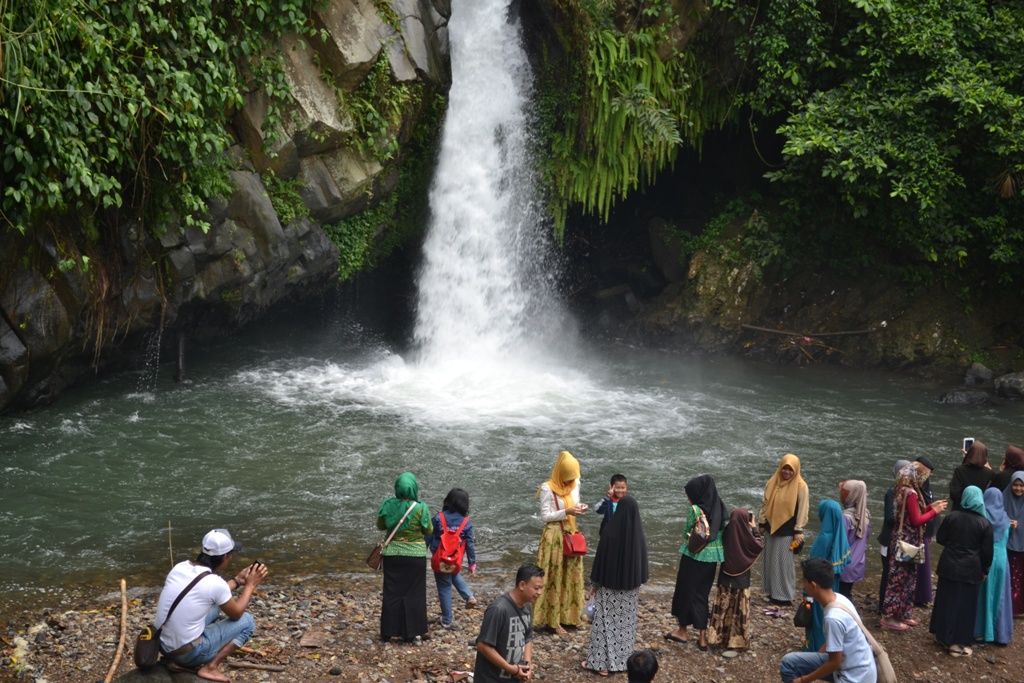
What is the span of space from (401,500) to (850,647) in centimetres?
370

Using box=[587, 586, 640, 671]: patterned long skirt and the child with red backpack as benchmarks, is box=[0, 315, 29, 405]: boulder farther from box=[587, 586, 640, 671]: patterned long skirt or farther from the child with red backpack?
box=[587, 586, 640, 671]: patterned long skirt

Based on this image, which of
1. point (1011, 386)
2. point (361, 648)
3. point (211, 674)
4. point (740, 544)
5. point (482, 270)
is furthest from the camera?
point (482, 270)

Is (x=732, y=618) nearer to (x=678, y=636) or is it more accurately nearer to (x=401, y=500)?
(x=678, y=636)

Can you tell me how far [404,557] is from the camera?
820cm

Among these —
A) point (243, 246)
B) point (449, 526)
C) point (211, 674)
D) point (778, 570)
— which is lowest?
point (211, 674)

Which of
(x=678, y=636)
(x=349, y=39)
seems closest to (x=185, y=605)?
(x=678, y=636)

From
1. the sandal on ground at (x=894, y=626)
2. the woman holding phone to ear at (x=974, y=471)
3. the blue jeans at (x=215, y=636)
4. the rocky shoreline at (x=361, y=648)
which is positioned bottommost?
the rocky shoreline at (x=361, y=648)

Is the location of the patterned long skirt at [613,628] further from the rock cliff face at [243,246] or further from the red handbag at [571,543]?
the rock cliff face at [243,246]

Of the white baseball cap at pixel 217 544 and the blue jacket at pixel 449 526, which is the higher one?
the white baseball cap at pixel 217 544

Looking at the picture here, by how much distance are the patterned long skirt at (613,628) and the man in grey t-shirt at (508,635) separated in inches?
66.3

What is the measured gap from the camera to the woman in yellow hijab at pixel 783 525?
9.02 meters

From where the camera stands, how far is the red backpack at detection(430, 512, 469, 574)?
8.47 meters

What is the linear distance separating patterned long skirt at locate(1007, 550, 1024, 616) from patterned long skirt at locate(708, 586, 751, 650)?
2.87 meters

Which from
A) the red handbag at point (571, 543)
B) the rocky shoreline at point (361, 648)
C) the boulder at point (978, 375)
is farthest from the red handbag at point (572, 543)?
the boulder at point (978, 375)
